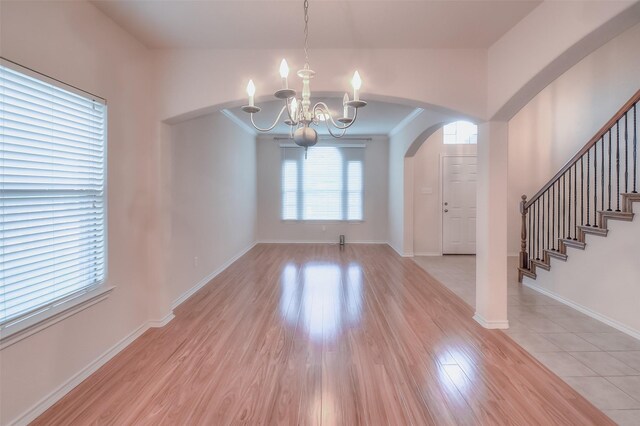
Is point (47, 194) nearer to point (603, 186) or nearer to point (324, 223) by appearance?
point (603, 186)

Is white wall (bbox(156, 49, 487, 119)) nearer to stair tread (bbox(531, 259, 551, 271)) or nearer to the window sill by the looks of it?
the window sill

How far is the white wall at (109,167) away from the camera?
1675 millimetres

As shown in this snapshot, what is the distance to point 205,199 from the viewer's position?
14.3ft

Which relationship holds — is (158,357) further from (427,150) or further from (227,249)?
(427,150)

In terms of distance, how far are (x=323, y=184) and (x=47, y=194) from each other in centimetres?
609

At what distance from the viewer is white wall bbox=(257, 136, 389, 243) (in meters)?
7.65

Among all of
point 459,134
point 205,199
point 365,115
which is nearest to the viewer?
point 205,199

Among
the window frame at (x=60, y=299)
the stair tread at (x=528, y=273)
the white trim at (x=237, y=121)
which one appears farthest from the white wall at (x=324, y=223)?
the window frame at (x=60, y=299)

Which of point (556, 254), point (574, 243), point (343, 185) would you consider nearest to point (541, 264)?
point (556, 254)

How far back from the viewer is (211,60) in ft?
9.48

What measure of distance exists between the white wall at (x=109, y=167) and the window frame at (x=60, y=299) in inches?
1.6

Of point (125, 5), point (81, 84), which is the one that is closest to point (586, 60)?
point (125, 5)

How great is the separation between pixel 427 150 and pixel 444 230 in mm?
1775

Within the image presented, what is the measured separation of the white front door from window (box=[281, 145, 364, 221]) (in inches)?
81.7
